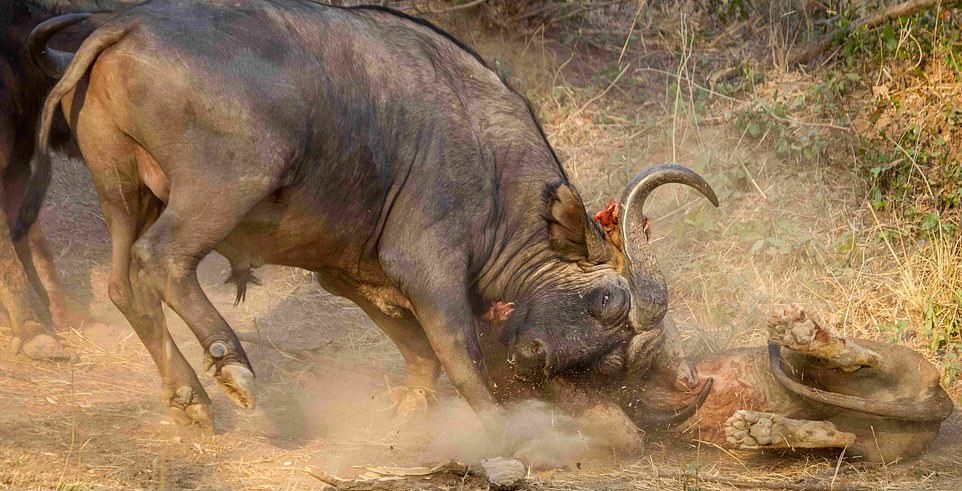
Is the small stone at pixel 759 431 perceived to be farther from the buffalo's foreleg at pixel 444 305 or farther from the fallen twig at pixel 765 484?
the buffalo's foreleg at pixel 444 305

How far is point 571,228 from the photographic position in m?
6.12

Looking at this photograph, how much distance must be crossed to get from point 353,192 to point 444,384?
6.32ft

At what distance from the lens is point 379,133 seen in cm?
572

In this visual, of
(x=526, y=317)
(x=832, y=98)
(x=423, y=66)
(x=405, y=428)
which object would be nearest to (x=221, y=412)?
(x=405, y=428)

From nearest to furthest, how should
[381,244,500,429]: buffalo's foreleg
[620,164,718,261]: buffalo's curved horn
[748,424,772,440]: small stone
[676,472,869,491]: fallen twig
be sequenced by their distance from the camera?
1. [676,472,869,491]: fallen twig
2. [748,424,772,440]: small stone
3. [381,244,500,429]: buffalo's foreleg
4. [620,164,718,261]: buffalo's curved horn

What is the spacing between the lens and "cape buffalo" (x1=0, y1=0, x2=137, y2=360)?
687 centimetres

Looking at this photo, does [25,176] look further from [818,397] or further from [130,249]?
[818,397]

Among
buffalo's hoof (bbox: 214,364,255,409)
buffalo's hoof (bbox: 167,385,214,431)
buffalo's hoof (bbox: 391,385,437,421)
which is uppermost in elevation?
buffalo's hoof (bbox: 214,364,255,409)

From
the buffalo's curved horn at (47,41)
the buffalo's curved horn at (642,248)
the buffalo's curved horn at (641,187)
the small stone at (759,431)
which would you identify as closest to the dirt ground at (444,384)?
the small stone at (759,431)

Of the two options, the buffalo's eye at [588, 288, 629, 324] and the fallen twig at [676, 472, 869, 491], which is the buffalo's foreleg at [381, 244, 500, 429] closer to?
the buffalo's eye at [588, 288, 629, 324]

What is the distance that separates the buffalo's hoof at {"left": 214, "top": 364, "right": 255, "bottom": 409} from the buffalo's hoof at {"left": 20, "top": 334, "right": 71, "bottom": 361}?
224 centimetres

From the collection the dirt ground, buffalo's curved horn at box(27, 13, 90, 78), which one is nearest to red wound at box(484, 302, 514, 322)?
the dirt ground

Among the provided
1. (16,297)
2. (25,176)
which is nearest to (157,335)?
(16,297)

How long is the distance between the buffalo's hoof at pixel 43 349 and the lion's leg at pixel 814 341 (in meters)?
4.26
